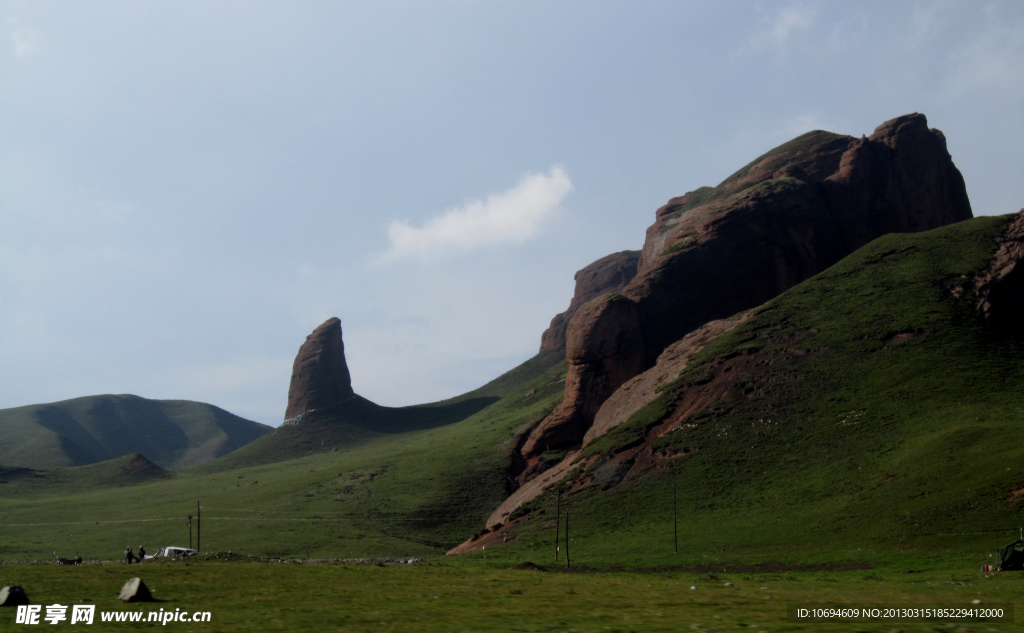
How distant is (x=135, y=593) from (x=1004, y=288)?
8874 cm

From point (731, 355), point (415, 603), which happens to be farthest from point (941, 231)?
point (415, 603)

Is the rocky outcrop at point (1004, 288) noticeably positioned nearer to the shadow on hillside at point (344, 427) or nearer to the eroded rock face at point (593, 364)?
the eroded rock face at point (593, 364)

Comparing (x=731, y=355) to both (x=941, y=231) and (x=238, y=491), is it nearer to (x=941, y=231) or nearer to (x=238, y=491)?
(x=941, y=231)

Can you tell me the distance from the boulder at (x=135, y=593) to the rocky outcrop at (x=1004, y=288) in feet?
273

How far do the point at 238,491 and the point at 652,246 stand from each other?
84528 millimetres

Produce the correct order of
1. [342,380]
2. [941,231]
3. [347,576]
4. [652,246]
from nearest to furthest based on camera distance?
1. [347,576]
2. [941,231]
3. [652,246]
4. [342,380]

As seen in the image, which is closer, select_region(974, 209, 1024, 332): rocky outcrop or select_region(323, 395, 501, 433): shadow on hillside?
select_region(974, 209, 1024, 332): rocky outcrop

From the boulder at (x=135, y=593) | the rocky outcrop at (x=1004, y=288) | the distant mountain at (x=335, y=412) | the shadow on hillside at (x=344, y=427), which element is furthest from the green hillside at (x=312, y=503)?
the rocky outcrop at (x=1004, y=288)

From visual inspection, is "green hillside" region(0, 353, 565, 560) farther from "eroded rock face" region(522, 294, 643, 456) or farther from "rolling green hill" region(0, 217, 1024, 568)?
"eroded rock face" region(522, 294, 643, 456)

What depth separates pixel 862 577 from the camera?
33.0 m

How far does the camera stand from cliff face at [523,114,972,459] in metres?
97.7

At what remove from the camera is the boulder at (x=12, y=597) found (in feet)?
59.8

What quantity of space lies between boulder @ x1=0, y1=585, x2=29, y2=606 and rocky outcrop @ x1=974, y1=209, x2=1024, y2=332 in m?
85.9

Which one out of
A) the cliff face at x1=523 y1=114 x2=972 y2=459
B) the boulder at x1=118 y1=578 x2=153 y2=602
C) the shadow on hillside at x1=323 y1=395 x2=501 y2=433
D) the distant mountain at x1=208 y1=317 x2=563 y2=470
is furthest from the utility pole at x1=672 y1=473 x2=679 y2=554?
the shadow on hillside at x1=323 y1=395 x2=501 y2=433
